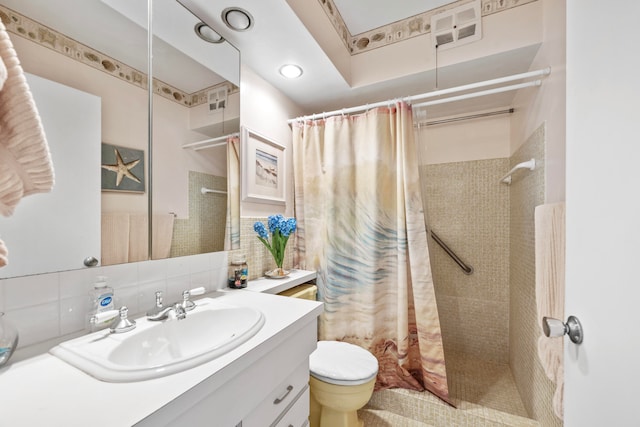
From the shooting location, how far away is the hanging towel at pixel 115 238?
86 centimetres

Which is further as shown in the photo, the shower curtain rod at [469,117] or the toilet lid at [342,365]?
the shower curtain rod at [469,117]

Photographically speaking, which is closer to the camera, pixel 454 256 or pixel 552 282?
pixel 552 282

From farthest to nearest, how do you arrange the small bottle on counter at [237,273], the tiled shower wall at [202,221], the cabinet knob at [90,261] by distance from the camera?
the small bottle on counter at [237,273] → the tiled shower wall at [202,221] → the cabinet knob at [90,261]

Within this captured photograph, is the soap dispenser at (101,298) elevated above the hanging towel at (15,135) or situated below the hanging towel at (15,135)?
below

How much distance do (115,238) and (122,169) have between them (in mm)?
243

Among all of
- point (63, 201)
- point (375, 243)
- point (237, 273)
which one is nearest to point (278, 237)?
point (237, 273)

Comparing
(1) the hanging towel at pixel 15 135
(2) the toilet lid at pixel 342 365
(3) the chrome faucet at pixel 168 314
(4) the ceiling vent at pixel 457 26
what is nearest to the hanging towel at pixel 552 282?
(2) the toilet lid at pixel 342 365

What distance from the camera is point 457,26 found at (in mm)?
1551

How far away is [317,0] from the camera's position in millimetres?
1432

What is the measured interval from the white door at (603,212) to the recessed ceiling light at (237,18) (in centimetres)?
121

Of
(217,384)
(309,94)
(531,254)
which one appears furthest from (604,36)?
(309,94)

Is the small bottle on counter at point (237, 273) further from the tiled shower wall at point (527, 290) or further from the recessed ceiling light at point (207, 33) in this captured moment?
the tiled shower wall at point (527, 290)

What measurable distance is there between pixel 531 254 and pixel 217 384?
165cm

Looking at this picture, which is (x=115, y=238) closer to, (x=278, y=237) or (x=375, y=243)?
(x=278, y=237)
